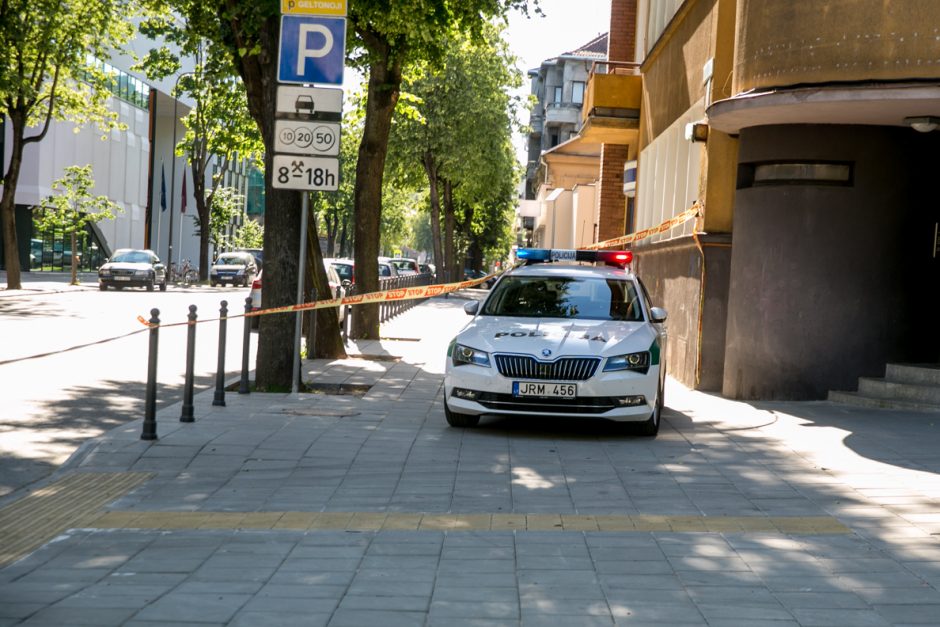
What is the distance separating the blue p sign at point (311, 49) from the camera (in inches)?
488

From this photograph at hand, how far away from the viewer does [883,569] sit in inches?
233

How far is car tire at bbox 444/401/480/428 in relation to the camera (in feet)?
35.6

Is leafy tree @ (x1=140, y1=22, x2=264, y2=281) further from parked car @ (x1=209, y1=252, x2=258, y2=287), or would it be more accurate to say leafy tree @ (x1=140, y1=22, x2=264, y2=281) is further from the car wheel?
parked car @ (x1=209, y1=252, x2=258, y2=287)

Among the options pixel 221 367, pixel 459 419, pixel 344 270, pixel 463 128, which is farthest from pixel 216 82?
pixel 463 128

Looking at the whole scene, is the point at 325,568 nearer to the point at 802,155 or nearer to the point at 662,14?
the point at 802,155

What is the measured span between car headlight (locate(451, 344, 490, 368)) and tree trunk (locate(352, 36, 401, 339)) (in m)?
9.53

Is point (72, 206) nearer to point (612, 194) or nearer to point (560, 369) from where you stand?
point (612, 194)

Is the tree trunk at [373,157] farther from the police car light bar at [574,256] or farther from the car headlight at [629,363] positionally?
the car headlight at [629,363]

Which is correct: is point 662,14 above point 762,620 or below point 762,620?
above

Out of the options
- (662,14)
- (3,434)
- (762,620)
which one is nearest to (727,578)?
(762,620)

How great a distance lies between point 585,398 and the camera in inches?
404

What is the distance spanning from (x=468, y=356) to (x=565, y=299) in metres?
1.61

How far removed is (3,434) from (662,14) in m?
14.6

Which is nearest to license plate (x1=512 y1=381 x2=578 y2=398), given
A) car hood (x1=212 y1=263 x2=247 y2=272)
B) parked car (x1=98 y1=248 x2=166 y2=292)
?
parked car (x1=98 y1=248 x2=166 y2=292)
